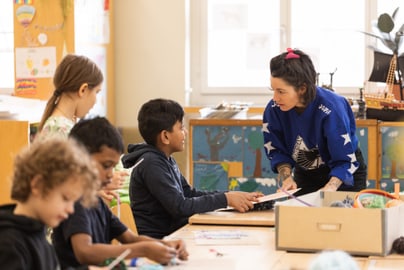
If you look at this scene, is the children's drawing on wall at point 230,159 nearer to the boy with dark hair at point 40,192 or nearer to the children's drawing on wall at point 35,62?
the children's drawing on wall at point 35,62

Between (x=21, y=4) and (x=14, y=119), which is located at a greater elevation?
(x=21, y=4)

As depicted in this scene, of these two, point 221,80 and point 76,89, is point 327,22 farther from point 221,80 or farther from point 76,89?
point 76,89

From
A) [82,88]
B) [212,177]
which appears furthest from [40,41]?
[82,88]

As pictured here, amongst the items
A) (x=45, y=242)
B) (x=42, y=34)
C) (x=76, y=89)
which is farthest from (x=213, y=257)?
(x=42, y=34)

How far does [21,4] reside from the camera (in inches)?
195

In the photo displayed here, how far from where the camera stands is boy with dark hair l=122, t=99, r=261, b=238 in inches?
110

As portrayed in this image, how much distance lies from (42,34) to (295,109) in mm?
2381

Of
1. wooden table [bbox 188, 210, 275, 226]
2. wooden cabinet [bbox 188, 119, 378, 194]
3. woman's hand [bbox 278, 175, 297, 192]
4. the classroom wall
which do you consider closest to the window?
the classroom wall

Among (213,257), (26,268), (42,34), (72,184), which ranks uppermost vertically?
(42,34)

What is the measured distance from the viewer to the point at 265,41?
561 cm

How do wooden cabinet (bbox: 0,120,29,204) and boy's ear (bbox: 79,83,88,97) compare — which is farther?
wooden cabinet (bbox: 0,120,29,204)

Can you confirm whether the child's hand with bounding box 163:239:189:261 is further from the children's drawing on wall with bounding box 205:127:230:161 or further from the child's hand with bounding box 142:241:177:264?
the children's drawing on wall with bounding box 205:127:230:161

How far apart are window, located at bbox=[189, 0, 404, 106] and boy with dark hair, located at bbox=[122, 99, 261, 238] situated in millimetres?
2688

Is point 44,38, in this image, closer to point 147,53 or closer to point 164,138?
point 147,53
